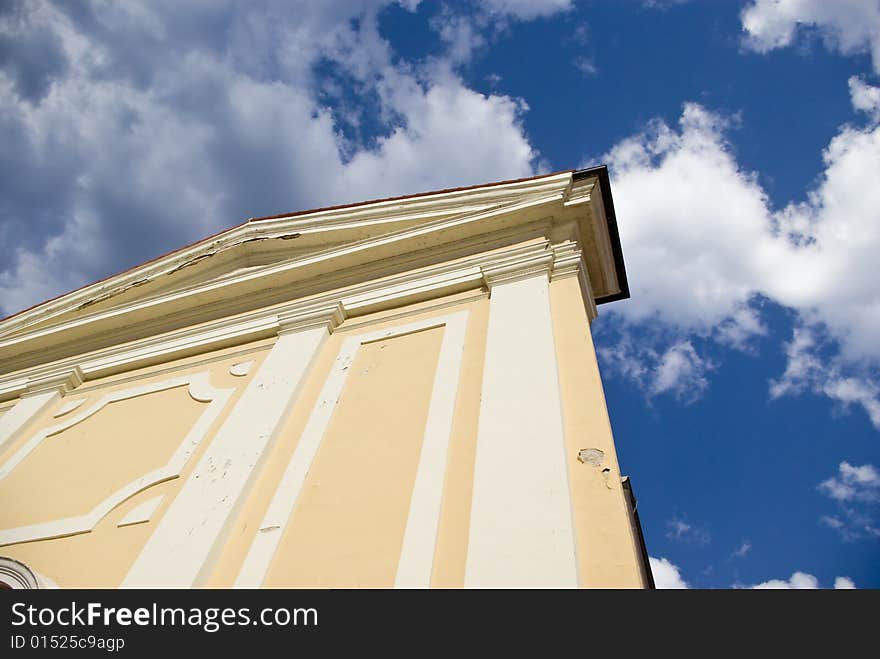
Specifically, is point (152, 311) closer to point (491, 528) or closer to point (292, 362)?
point (292, 362)

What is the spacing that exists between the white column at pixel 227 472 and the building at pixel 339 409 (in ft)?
0.06

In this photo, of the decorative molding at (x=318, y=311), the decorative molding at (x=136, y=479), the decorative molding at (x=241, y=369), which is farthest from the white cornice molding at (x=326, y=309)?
the decorative molding at (x=136, y=479)

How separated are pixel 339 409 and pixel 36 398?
3.96m

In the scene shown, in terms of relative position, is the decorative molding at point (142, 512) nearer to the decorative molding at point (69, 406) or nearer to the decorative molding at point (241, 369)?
the decorative molding at point (241, 369)

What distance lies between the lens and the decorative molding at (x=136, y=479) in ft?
13.9

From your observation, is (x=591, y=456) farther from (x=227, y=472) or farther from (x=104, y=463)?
(x=104, y=463)

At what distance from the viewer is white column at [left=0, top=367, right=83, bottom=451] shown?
19.1 feet

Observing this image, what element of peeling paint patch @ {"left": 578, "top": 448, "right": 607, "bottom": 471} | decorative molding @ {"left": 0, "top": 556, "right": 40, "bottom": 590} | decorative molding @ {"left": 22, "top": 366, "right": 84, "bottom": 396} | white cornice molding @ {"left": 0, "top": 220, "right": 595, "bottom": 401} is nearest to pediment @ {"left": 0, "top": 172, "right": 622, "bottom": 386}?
white cornice molding @ {"left": 0, "top": 220, "right": 595, "bottom": 401}

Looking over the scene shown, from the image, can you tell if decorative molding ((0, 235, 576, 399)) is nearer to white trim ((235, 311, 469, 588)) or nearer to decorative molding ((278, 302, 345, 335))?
decorative molding ((278, 302, 345, 335))

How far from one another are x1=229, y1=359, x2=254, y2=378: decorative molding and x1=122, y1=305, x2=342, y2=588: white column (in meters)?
0.26
